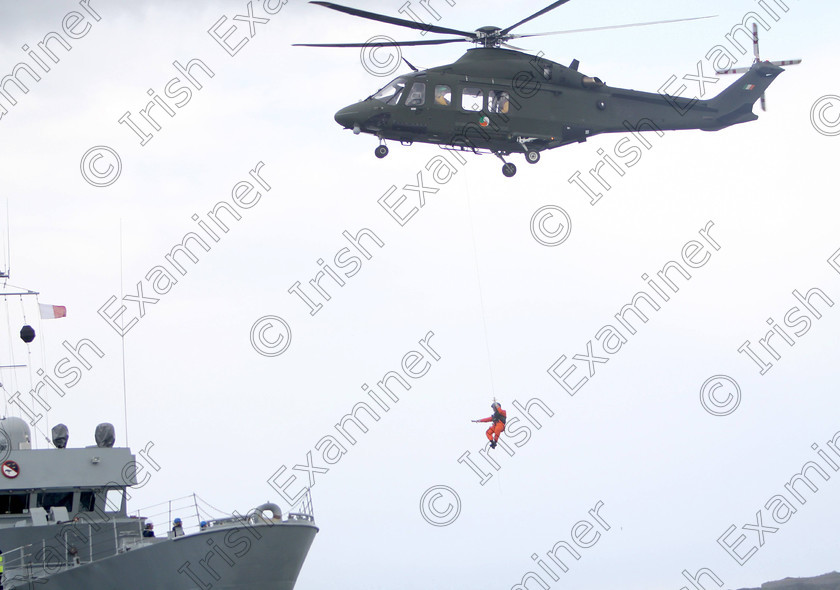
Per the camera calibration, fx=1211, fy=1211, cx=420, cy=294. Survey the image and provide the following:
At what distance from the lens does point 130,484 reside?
2847 centimetres

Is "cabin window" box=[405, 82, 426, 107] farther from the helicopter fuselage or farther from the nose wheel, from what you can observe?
the nose wheel

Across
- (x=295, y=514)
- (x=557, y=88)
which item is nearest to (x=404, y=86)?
(x=557, y=88)

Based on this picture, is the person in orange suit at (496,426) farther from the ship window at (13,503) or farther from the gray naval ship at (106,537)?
the ship window at (13,503)

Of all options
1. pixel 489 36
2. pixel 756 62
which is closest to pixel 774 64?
pixel 756 62

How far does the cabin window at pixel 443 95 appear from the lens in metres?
29.8

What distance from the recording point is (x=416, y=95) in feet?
97.6

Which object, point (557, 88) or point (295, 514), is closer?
point (295, 514)

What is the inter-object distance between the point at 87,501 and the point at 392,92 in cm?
1220

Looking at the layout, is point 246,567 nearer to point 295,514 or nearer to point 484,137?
point 295,514

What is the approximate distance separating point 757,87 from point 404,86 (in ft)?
36.2

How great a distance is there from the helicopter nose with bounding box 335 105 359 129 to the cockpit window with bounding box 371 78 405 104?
2.20 ft

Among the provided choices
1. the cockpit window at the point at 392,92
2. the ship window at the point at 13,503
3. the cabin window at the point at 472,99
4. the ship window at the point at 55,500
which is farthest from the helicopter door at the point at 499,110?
the ship window at the point at 13,503

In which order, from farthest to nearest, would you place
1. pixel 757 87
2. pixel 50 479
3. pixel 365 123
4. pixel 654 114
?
pixel 757 87 → pixel 654 114 → pixel 365 123 → pixel 50 479

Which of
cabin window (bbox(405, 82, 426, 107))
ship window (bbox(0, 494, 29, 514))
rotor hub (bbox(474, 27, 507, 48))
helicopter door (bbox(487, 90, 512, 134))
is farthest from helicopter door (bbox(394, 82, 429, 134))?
ship window (bbox(0, 494, 29, 514))
